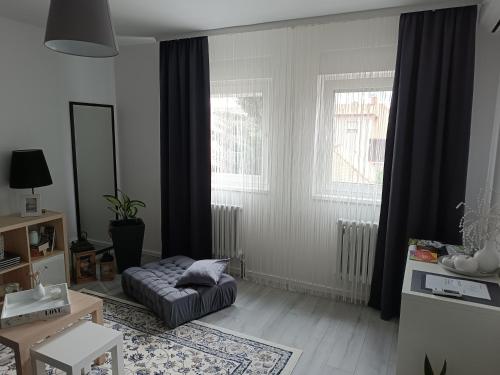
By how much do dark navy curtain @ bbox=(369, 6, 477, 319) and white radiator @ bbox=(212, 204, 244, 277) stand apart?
54.3 inches

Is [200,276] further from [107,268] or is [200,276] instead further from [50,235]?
[50,235]

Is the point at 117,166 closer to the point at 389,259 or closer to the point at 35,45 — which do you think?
the point at 35,45

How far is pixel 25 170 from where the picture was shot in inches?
113

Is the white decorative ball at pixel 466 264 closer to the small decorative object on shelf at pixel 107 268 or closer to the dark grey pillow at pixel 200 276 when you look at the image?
the dark grey pillow at pixel 200 276

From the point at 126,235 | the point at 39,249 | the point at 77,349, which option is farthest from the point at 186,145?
the point at 77,349

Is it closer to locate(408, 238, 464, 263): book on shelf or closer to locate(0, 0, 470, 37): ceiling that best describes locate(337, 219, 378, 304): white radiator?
locate(408, 238, 464, 263): book on shelf

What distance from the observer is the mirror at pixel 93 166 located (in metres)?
3.59

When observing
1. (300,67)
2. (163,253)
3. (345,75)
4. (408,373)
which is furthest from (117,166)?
(408,373)

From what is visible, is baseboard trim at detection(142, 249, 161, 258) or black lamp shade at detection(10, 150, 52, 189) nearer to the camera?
black lamp shade at detection(10, 150, 52, 189)

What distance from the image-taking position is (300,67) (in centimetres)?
294

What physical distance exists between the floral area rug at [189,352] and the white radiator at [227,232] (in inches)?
38.0

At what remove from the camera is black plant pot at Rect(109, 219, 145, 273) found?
3.41 m

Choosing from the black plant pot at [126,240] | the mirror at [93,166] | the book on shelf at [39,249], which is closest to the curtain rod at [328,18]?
the mirror at [93,166]

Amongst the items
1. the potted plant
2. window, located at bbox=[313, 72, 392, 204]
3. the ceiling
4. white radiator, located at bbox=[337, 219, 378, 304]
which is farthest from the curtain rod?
the potted plant
